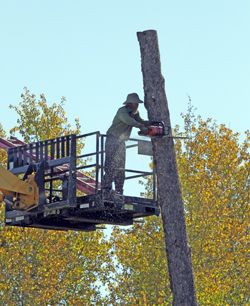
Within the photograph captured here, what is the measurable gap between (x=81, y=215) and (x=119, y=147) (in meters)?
1.47

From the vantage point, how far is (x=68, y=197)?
Answer: 17438 mm

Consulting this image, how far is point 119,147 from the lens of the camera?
57.8 feet

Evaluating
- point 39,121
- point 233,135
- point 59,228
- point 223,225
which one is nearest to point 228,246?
point 223,225

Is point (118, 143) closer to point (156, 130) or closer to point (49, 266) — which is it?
point (156, 130)

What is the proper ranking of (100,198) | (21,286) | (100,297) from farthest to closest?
(100,297) < (21,286) < (100,198)

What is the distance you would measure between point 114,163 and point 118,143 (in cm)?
38

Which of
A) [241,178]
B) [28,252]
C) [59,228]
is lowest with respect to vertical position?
[59,228]

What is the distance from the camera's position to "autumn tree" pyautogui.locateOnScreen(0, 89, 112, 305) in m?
34.9

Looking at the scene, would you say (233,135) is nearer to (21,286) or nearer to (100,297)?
(100,297)

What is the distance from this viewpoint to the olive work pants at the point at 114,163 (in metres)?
17.5

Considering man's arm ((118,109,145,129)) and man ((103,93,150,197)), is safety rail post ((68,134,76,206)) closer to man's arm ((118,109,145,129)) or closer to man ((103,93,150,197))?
man ((103,93,150,197))

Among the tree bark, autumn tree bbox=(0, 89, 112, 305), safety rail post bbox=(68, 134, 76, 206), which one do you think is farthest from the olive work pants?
autumn tree bbox=(0, 89, 112, 305)

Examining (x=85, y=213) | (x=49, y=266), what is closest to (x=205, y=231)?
(x=49, y=266)

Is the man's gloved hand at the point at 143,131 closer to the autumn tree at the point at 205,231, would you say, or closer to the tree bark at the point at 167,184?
the tree bark at the point at 167,184
